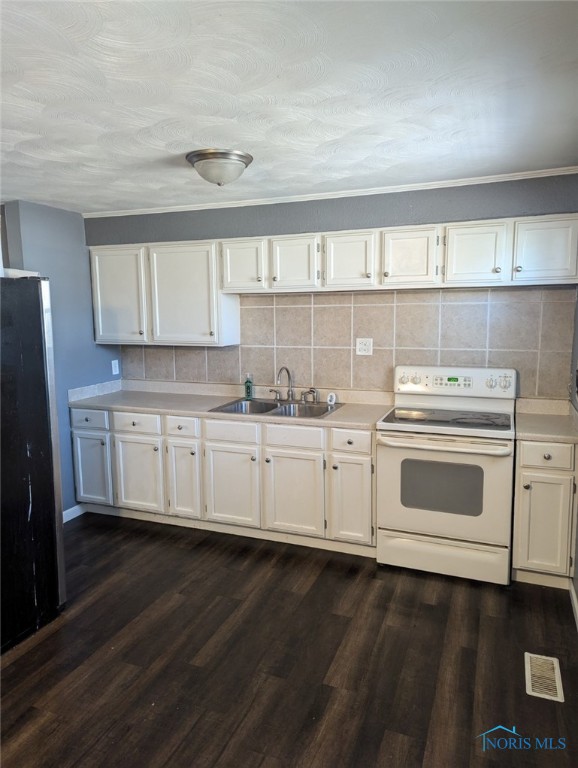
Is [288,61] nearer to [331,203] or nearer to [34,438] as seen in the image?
[331,203]

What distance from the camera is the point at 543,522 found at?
2.66 meters

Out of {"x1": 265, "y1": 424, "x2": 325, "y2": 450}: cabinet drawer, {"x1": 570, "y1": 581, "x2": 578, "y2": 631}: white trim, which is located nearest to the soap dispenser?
{"x1": 265, "y1": 424, "x2": 325, "y2": 450}: cabinet drawer

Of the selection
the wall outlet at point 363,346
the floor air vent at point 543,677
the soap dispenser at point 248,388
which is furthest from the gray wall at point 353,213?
the floor air vent at point 543,677

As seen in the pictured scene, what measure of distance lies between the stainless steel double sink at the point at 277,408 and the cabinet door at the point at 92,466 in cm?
90

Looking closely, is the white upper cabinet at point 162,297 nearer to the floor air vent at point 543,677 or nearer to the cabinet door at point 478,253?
the cabinet door at point 478,253

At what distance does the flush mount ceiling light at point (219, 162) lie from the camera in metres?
2.32

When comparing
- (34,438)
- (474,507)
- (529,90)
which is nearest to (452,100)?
(529,90)

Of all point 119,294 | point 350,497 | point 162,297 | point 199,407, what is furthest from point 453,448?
point 119,294

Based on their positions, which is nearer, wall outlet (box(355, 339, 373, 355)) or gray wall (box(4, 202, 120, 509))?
gray wall (box(4, 202, 120, 509))

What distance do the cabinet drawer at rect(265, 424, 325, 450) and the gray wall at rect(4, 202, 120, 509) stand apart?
158 cm

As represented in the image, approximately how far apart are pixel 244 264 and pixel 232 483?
1.45 meters

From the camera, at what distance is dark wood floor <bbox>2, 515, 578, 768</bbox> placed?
1.77 m

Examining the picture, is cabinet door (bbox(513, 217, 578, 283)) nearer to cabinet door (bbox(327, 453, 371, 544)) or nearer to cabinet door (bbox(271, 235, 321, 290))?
cabinet door (bbox(271, 235, 321, 290))

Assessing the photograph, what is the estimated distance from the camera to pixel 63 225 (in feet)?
11.8
